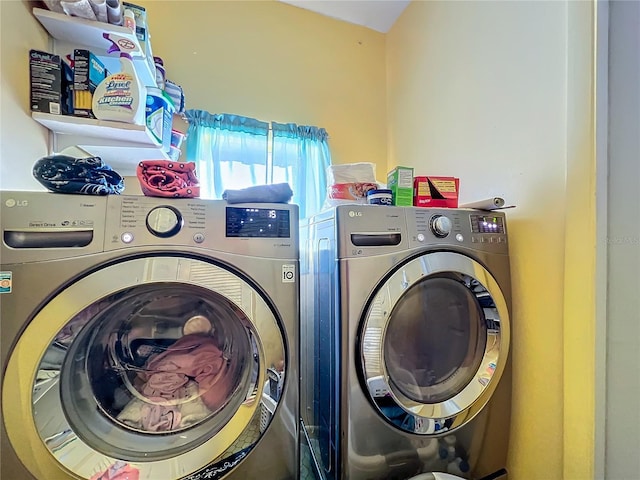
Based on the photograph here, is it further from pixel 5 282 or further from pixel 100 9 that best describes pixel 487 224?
pixel 100 9

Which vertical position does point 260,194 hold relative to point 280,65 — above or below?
below

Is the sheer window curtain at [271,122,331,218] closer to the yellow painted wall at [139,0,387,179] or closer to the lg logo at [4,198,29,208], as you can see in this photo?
the yellow painted wall at [139,0,387,179]

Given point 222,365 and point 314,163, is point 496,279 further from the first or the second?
point 314,163

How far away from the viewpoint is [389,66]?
199cm

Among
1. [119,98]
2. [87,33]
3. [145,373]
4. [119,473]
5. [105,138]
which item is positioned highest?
[87,33]

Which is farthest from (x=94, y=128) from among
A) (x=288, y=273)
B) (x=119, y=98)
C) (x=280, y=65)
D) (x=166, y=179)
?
(x=280, y=65)

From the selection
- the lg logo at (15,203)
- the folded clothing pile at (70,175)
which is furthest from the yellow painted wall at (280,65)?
the lg logo at (15,203)

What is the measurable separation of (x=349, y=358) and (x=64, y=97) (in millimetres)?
1210

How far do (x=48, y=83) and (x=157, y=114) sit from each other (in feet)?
1.08

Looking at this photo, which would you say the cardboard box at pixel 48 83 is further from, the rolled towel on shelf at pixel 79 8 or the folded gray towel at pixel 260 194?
the folded gray towel at pixel 260 194

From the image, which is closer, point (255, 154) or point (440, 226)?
point (440, 226)

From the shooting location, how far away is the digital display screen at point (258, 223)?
31.8 inches

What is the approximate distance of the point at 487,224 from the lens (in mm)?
1025

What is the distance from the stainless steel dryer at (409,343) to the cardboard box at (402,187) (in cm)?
10
